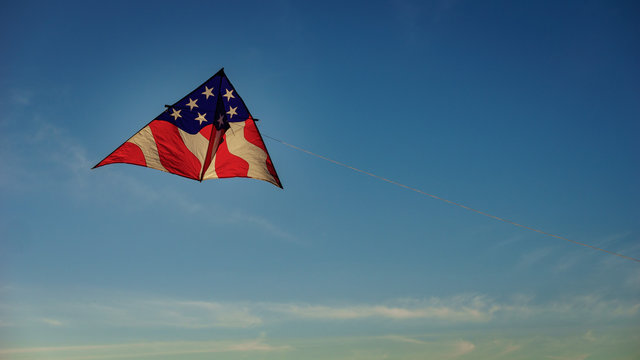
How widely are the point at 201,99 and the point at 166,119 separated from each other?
1.40 metres

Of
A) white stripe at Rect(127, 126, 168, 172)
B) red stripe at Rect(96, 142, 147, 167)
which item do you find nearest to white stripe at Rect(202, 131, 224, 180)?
white stripe at Rect(127, 126, 168, 172)

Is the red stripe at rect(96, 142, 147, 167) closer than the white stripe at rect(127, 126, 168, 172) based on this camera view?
Yes

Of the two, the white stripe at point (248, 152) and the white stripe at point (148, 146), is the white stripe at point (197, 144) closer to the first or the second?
the white stripe at point (248, 152)

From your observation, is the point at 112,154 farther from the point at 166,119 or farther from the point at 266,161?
the point at 266,161

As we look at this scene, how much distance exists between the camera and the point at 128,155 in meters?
13.3

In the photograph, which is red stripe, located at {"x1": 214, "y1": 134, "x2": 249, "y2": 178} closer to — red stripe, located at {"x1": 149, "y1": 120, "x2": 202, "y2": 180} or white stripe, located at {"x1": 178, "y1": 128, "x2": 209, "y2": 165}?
white stripe, located at {"x1": 178, "y1": 128, "x2": 209, "y2": 165}

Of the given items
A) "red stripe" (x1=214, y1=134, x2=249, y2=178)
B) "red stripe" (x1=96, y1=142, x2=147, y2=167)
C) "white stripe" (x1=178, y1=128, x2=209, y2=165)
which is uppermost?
"white stripe" (x1=178, y1=128, x2=209, y2=165)

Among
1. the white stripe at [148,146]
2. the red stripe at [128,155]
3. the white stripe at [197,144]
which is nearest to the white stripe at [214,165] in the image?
the white stripe at [197,144]

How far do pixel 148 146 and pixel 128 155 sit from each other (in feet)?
2.35

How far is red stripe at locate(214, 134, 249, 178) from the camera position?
47.7 ft

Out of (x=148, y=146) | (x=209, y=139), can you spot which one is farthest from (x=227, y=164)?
(x=148, y=146)

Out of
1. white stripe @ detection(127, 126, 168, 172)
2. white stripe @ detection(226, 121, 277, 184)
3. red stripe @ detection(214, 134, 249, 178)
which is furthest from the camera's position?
red stripe @ detection(214, 134, 249, 178)

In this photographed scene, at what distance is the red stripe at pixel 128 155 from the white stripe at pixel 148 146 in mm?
136

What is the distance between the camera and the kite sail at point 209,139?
45.3 feet
